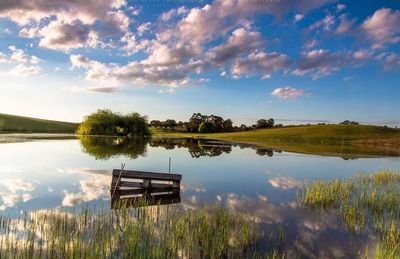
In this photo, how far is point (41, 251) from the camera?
1172cm

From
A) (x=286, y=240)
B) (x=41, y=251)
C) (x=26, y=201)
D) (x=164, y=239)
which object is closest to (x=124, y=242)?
(x=164, y=239)

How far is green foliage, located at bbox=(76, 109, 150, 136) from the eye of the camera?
430 feet

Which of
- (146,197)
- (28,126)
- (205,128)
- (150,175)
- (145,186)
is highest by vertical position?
(205,128)

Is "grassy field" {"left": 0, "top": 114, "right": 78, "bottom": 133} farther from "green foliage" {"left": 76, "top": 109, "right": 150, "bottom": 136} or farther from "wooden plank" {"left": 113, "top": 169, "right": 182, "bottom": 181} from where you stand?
"wooden plank" {"left": 113, "top": 169, "right": 182, "bottom": 181}

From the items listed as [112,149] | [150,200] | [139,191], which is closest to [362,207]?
[150,200]

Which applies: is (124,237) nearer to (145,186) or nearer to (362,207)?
(145,186)

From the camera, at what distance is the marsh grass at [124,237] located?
11609 mm

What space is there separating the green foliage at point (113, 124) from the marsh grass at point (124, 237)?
117 m

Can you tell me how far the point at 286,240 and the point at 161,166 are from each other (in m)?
27.1

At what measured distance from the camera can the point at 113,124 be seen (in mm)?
132125

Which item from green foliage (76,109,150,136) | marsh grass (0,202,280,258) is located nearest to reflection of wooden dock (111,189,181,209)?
marsh grass (0,202,280,258)

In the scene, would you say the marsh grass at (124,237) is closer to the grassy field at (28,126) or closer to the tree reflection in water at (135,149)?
the tree reflection in water at (135,149)

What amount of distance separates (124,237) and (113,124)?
12311 centimetres

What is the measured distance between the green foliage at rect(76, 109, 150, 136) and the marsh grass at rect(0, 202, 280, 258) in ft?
385
